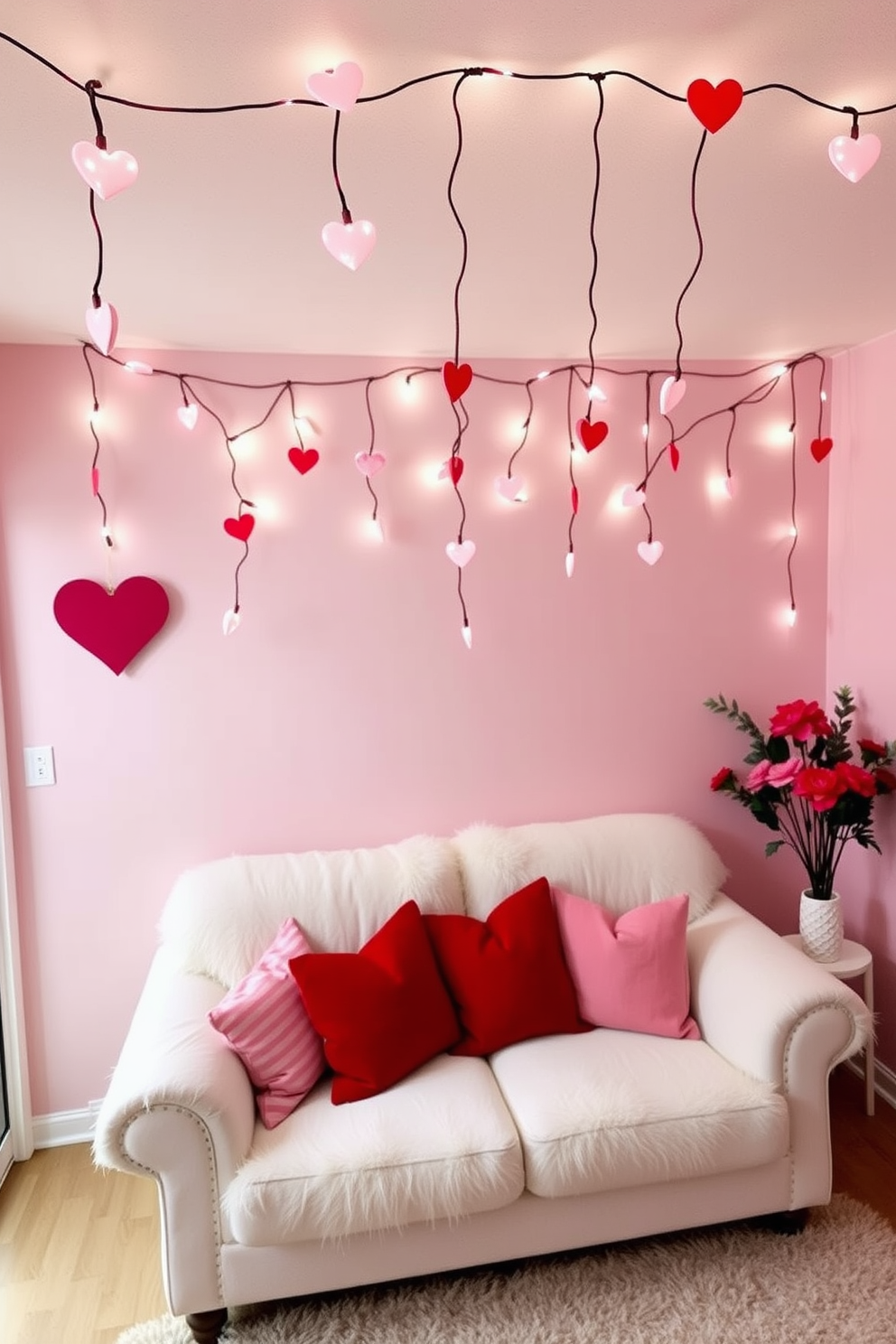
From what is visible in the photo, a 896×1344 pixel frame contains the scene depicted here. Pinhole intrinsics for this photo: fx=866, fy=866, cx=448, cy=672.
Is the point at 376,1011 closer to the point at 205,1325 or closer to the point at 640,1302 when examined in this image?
the point at 205,1325

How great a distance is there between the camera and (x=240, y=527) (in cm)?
261

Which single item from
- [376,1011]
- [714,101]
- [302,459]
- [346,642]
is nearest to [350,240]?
[714,101]

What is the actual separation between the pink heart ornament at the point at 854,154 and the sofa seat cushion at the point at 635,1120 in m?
1.92

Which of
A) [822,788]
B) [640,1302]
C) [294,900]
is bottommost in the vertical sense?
[640,1302]

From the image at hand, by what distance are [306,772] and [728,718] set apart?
1451 millimetres

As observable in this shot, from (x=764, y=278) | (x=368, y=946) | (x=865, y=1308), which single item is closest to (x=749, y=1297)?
(x=865, y=1308)

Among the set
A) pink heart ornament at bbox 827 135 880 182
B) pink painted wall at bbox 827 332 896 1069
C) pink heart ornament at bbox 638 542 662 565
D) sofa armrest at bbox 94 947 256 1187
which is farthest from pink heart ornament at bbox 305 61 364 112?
pink painted wall at bbox 827 332 896 1069

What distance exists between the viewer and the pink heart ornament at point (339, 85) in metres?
1.17

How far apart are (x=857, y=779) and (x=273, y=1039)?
179 cm

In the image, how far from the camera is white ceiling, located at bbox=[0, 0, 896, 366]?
1.21m

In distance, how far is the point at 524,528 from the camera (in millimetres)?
2816

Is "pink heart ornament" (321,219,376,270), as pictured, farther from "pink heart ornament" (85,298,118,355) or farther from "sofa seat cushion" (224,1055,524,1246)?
"sofa seat cushion" (224,1055,524,1246)

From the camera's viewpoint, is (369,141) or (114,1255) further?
(114,1255)

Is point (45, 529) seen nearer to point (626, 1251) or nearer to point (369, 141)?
point (369, 141)
